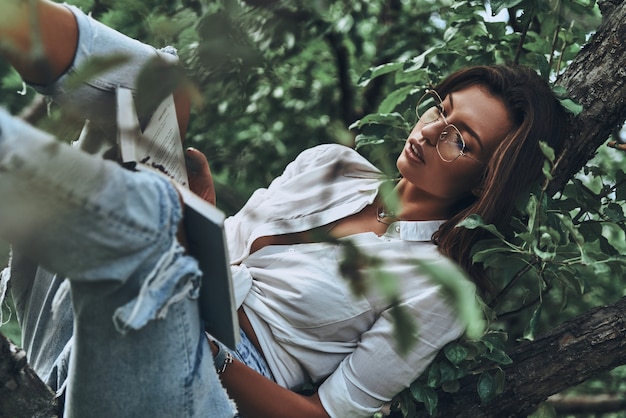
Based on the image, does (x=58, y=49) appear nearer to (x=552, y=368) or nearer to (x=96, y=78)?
(x=96, y=78)

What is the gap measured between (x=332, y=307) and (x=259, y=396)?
21cm

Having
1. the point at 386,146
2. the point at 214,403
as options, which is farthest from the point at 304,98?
the point at 214,403

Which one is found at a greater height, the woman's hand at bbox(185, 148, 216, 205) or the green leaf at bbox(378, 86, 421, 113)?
the woman's hand at bbox(185, 148, 216, 205)

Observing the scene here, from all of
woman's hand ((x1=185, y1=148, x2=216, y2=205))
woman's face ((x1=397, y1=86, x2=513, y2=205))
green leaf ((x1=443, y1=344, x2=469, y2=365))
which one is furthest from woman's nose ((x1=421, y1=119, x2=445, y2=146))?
woman's hand ((x1=185, y1=148, x2=216, y2=205))

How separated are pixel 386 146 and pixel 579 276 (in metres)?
0.52

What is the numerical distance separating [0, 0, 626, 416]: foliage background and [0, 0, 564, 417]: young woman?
7cm

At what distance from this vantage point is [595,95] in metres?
1.86

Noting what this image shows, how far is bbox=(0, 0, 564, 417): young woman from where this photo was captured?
41.6 inches

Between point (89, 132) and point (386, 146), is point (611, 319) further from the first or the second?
point (89, 132)

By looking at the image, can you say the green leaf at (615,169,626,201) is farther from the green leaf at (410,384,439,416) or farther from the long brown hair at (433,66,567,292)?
the green leaf at (410,384,439,416)

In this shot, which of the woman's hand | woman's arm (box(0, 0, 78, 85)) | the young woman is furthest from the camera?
the woman's hand

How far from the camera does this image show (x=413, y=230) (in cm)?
178

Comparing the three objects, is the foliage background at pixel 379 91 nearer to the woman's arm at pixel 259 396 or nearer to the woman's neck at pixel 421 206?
the woman's neck at pixel 421 206

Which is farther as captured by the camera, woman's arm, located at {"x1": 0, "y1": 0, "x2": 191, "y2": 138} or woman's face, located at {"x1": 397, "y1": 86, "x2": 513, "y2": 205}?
woman's face, located at {"x1": 397, "y1": 86, "x2": 513, "y2": 205}
